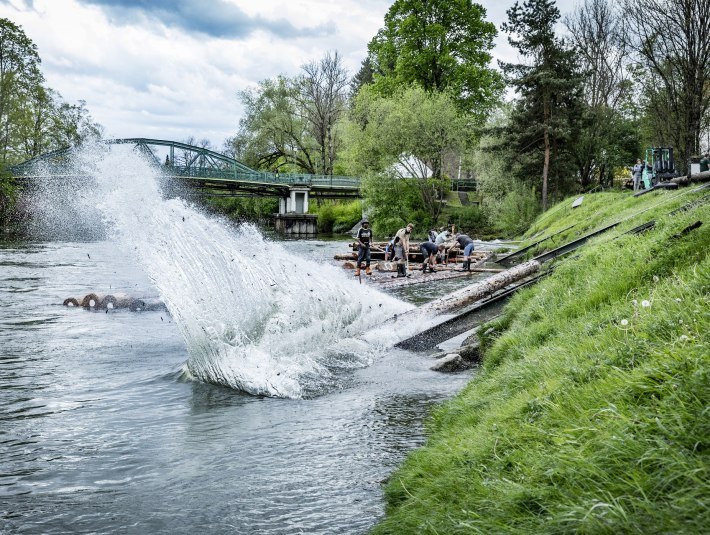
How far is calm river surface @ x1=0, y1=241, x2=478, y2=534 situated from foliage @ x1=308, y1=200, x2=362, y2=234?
2187 inches

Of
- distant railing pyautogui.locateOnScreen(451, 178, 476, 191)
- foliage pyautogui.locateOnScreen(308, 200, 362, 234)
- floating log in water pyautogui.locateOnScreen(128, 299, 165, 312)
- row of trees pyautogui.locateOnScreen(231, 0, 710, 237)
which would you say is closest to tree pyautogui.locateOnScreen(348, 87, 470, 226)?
row of trees pyautogui.locateOnScreen(231, 0, 710, 237)

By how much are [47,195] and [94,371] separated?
49400mm

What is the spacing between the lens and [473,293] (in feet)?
40.7

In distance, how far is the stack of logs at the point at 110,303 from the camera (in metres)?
16.9

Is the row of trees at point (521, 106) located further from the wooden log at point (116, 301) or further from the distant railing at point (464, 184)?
the wooden log at point (116, 301)

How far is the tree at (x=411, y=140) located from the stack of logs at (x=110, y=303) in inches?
1330

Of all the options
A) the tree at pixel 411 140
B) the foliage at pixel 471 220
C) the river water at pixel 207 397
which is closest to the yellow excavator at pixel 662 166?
the river water at pixel 207 397

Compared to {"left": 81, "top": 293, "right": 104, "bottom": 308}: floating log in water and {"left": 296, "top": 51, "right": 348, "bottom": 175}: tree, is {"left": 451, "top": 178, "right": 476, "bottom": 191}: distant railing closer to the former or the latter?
{"left": 296, "top": 51, "right": 348, "bottom": 175}: tree

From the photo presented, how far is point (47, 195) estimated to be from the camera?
53.3m

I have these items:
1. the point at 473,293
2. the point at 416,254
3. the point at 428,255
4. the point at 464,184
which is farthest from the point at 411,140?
the point at 473,293

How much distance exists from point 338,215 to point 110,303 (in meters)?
53.9

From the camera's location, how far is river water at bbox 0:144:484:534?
525cm

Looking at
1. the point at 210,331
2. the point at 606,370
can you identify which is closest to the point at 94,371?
the point at 210,331

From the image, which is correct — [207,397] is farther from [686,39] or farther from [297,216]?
[297,216]
